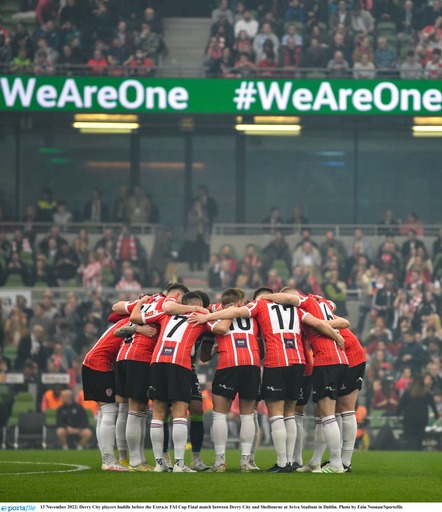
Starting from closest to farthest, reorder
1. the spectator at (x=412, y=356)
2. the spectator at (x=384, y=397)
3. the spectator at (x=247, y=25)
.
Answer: the spectator at (x=384, y=397)
the spectator at (x=412, y=356)
the spectator at (x=247, y=25)

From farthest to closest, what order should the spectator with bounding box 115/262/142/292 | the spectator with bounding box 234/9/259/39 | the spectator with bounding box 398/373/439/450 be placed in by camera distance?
1. the spectator with bounding box 234/9/259/39
2. the spectator with bounding box 115/262/142/292
3. the spectator with bounding box 398/373/439/450

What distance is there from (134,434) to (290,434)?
4.25 feet

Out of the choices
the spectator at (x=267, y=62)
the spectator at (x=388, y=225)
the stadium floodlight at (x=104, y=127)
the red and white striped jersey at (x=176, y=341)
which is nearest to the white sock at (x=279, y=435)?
the red and white striped jersey at (x=176, y=341)

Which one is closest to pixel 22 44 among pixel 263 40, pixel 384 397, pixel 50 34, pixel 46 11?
pixel 50 34

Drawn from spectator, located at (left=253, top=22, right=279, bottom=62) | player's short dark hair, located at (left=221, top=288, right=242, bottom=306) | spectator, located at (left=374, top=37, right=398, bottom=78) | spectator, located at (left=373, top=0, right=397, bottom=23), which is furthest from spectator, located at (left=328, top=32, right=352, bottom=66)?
player's short dark hair, located at (left=221, top=288, right=242, bottom=306)

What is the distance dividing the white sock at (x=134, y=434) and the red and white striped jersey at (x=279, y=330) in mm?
1165

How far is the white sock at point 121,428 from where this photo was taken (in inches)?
418

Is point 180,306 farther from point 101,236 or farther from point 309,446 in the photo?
point 101,236

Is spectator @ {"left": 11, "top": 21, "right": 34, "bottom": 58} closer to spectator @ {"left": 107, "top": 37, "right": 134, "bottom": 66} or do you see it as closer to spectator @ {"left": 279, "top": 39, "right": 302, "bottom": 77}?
spectator @ {"left": 107, "top": 37, "right": 134, "bottom": 66}

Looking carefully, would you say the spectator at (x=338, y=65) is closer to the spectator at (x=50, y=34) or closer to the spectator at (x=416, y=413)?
the spectator at (x=50, y=34)

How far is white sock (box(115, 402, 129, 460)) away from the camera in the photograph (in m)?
10.6

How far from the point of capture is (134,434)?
399 inches

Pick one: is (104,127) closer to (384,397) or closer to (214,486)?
(384,397)

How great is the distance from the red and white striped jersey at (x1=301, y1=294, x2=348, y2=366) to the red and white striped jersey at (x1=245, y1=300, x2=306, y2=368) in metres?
0.11
